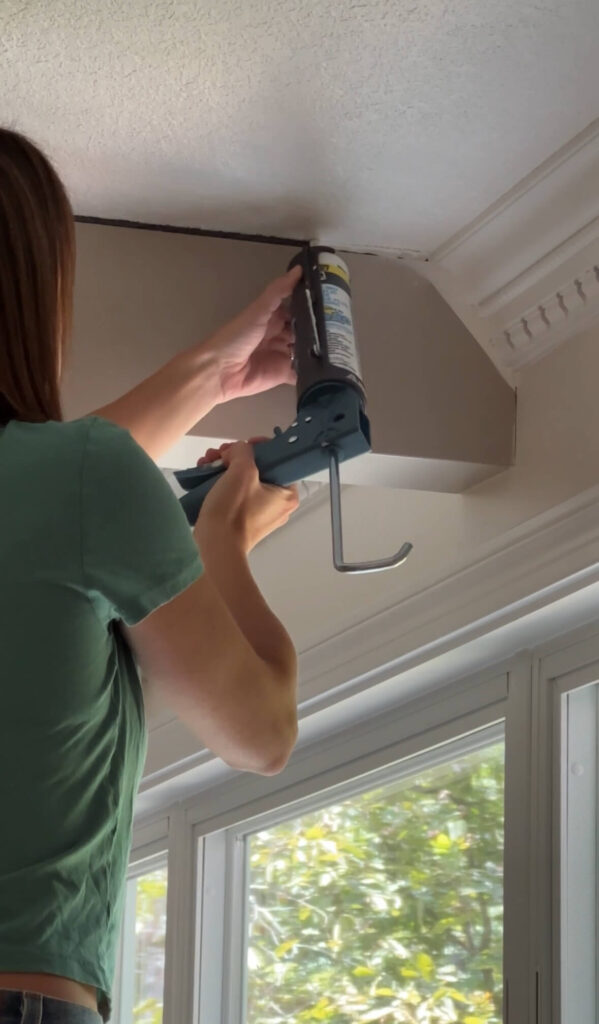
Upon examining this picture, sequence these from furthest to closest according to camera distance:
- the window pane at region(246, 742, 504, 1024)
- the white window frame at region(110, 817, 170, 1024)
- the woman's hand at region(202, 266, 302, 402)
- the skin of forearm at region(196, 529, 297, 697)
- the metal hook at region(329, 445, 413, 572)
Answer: the white window frame at region(110, 817, 170, 1024) → the window pane at region(246, 742, 504, 1024) → the woman's hand at region(202, 266, 302, 402) → the metal hook at region(329, 445, 413, 572) → the skin of forearm at region(196, 529, 297, 697)

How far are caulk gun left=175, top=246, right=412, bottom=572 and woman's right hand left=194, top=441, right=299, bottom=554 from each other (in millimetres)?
19

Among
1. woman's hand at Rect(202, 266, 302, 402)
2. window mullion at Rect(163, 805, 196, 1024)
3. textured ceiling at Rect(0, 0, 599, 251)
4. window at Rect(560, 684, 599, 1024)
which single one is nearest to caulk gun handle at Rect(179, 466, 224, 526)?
woman's hand at Rect(202, 266, 302, 402)

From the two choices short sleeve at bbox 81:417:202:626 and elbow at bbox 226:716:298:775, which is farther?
elbow at bbox 226:716:298:775

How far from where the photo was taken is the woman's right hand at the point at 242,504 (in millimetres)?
1292

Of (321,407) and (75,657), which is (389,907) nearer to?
(321,407)

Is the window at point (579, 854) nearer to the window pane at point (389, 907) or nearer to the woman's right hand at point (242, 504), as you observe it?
the window pane at point (389, 907)

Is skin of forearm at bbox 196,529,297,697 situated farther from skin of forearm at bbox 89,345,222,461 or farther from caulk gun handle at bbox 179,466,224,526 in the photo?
skin of forearm at bbox 89,345,222,461

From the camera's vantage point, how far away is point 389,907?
2205 millimetres

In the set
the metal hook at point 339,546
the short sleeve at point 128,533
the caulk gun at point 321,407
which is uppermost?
the caulk gun at point 321,407

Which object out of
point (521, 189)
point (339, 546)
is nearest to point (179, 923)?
point (339, 546)

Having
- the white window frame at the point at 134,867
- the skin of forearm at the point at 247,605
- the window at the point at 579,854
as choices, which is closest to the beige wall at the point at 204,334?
the window at the point at 579,854

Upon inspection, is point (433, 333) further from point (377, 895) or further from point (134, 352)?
point (377, 895)

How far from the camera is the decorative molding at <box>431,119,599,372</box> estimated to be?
1.61 m

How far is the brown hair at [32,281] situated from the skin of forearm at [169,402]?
0.47m
